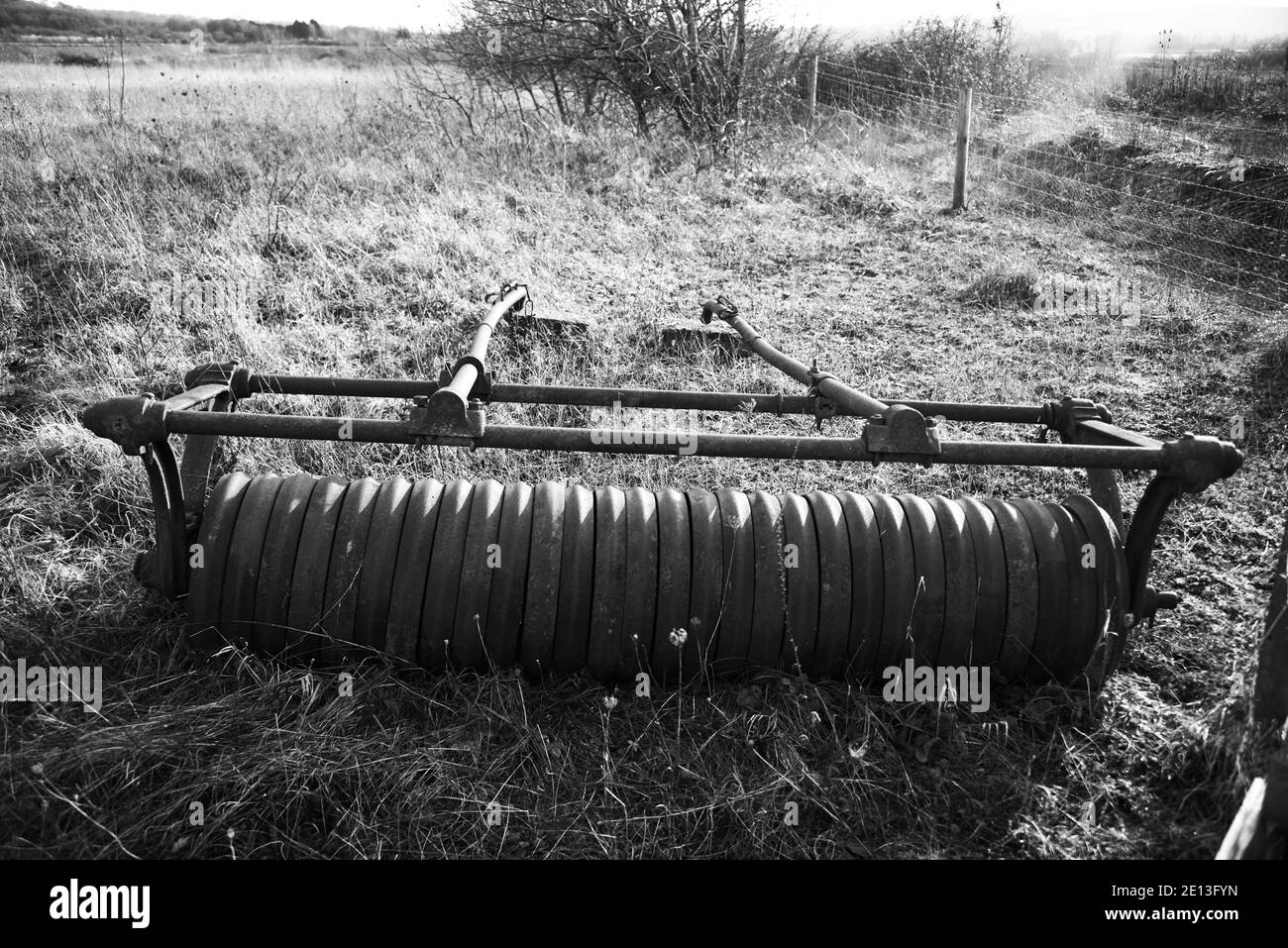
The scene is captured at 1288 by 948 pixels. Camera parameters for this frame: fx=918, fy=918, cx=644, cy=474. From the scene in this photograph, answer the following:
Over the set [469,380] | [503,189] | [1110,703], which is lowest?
[1110,703]

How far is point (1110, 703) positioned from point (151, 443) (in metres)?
3.22

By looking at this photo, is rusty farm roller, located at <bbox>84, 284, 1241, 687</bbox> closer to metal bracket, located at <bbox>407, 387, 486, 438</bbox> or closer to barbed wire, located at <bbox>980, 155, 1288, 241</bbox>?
metal bracket, located at <bbox>407, 387, 486, 438</bbox>

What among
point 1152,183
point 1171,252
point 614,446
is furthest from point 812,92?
point 614,446

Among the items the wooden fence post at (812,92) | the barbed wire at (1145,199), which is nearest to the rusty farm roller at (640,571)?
the barbed wire at (1145,199)

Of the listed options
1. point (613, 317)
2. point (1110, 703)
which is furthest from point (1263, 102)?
point (1110, 703)

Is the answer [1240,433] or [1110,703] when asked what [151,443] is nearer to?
[1110,703]

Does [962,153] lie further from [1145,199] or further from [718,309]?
[718,309]

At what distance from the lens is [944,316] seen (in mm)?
6922

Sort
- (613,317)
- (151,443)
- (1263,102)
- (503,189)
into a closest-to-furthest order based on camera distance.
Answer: (151,443) → (613,317) → (503,189) → (1263,102)

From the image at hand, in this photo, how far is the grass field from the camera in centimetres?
258

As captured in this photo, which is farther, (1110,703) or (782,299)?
(782,299)

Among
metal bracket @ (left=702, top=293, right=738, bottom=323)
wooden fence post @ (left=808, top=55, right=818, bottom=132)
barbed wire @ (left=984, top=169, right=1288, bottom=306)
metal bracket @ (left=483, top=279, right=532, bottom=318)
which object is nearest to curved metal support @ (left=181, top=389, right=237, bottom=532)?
metal bracket @ (left=483, top=279, right=532, bottom=318)

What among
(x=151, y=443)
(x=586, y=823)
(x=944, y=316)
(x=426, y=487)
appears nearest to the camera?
(x=586, y=823)

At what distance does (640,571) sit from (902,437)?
0.93 meters
